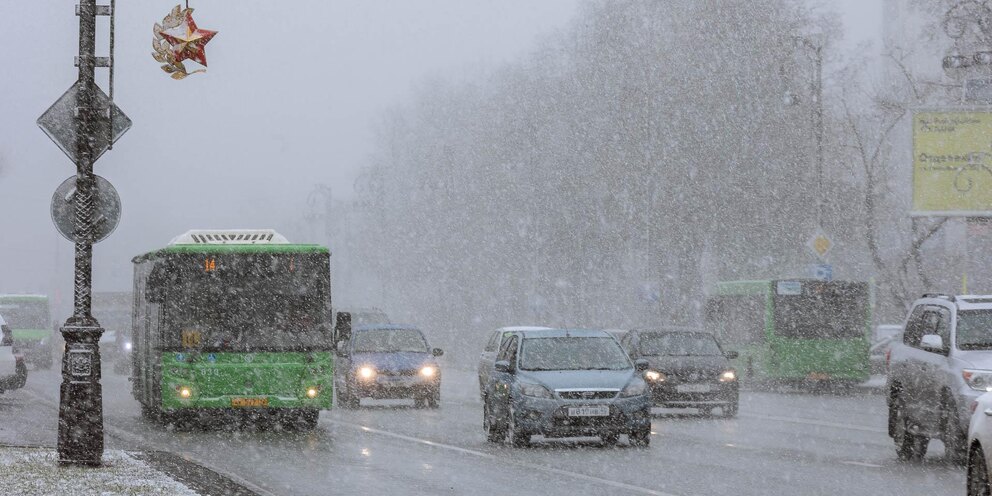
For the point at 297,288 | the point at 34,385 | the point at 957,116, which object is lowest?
the point at 34,385

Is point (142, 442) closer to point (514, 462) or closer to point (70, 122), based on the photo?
point (514, 462)

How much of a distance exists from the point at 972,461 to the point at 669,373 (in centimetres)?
1556

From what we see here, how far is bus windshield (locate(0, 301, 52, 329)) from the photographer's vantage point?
54344 mm

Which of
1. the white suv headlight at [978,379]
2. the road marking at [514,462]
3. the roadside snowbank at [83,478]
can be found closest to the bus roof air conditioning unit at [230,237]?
the road marking at [514,462]

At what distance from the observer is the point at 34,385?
4138 cm

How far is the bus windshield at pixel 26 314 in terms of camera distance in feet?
178

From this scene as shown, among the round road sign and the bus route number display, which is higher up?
the round road sign

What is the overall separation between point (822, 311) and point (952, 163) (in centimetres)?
482

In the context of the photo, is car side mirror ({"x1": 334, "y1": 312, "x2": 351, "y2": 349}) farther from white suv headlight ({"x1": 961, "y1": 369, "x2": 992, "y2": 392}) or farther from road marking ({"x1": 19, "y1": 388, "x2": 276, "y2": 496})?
white suv headlight ({"x1": 961, "y1": 369, "x2": 992, "y2": 392})

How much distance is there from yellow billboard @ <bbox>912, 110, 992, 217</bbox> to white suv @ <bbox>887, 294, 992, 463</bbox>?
1922 cm

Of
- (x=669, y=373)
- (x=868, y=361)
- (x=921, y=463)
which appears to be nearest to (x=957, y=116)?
(x=868, y=361)

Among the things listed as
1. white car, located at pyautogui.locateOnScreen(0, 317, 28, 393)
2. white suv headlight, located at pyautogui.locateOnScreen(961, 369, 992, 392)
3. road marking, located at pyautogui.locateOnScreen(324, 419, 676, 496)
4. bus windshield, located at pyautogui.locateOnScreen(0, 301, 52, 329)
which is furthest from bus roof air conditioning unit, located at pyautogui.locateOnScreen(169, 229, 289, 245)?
bus windshield, located at pyautogui.locateOnScreen(0, 301, 52, 329)

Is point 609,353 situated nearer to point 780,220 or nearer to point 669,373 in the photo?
point 669,373

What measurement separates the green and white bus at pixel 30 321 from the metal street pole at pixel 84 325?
40.5 metres
